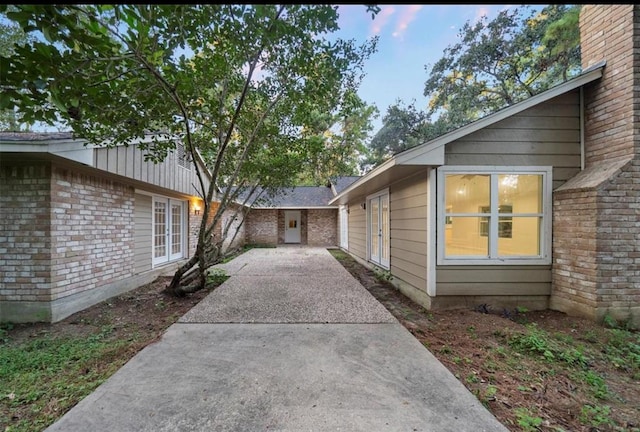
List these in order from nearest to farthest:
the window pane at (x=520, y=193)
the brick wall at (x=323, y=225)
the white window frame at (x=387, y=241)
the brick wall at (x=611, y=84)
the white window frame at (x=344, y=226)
→ the brick wall at (x=611, y=84)
the window pane at (x=520, y=193)
the white window frame at (x=387, y=241)
the white window frame at (x=344, y=226)
the brick wall at (x=323, y=225)

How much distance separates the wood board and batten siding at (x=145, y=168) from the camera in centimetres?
484

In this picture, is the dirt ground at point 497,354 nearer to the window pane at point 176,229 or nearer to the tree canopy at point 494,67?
the window pane at point 176,229

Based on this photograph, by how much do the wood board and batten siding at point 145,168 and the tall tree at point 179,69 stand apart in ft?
2.25

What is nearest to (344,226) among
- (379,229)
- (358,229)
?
(358,229)

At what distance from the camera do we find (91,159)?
14.3ft

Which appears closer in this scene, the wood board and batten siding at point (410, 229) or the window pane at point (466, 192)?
the window pane at point (466, 192)

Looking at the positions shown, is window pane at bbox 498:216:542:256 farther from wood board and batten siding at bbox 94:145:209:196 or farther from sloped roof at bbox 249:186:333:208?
sloped roof at bbox 249:186:333:208

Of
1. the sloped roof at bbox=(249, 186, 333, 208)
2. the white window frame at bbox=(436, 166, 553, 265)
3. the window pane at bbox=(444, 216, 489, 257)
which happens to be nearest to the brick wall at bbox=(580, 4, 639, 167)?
the white window frame at bbox=(436, 166, 553, 265)

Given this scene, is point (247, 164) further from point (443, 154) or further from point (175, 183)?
point (443, 154)

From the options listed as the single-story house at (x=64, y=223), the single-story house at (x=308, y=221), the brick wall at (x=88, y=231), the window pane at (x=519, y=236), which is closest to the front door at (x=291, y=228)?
the single-story house at (x=308, y=221)

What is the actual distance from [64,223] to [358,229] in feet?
26.3

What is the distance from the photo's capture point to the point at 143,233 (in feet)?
22.0

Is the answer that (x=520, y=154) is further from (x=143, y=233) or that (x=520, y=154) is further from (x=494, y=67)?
(x=494, y=67)

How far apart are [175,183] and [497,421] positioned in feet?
25.2
